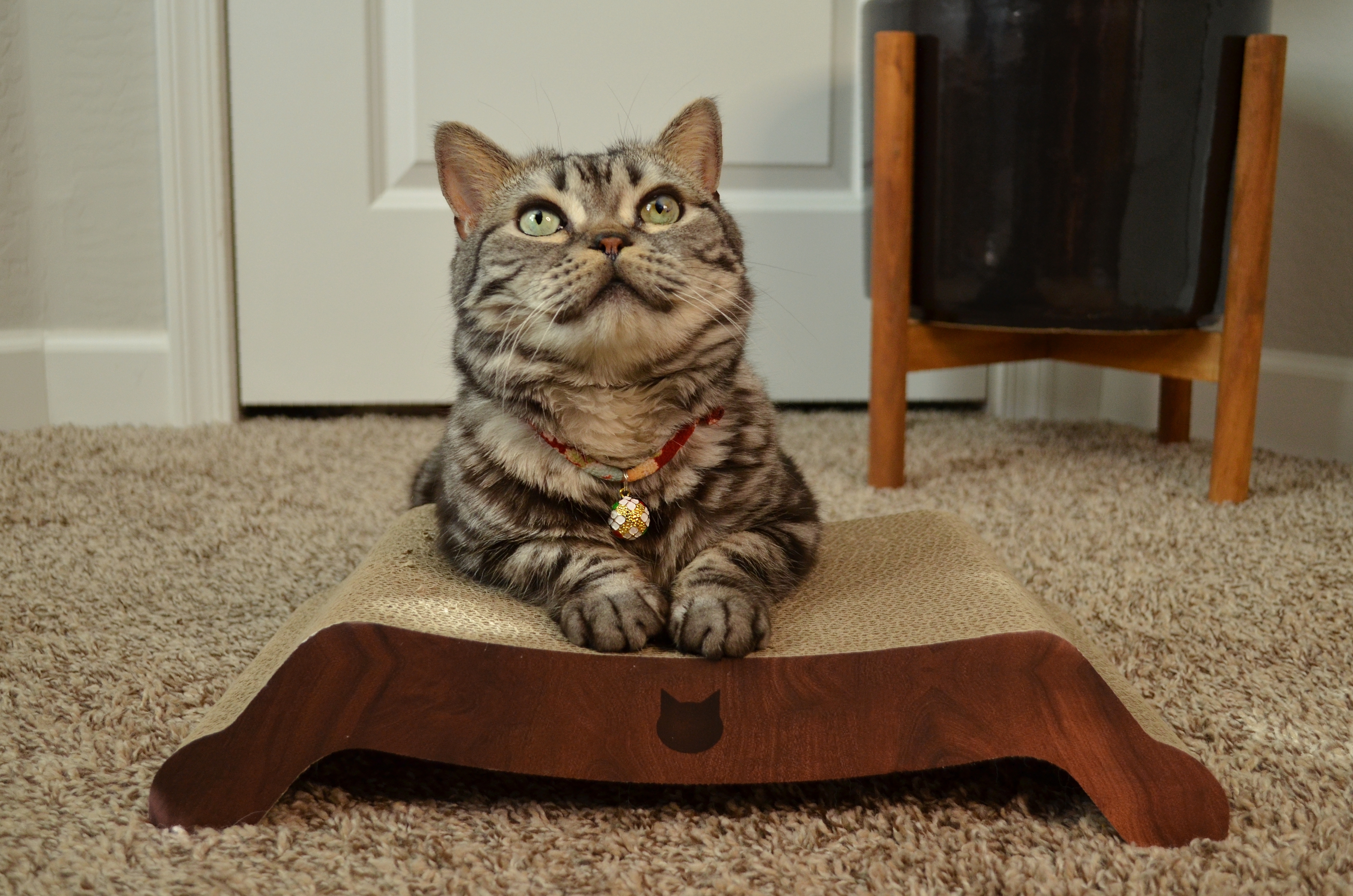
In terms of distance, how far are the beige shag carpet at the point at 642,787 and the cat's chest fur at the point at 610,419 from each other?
0.28 m

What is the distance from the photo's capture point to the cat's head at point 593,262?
0.89 metres

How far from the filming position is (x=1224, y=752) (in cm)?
90

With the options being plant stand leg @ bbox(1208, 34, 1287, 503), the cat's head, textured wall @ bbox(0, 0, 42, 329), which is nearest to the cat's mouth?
the cat's head

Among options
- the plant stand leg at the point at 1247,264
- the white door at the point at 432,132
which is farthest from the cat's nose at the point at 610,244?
the white door at the point at 432,132

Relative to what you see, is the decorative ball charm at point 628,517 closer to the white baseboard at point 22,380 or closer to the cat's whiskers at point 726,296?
the cat's whiskers at point 726,296

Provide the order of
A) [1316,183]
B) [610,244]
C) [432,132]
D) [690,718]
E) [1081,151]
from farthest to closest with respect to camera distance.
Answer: [432,132] < [1316,183] < [1081,151] < [610,244] < [690,718]

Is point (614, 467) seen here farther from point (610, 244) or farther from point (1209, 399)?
point (1209, 399)

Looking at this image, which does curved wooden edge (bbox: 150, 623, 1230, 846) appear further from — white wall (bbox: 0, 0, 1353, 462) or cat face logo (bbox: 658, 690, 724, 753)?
white wall (bbox: 0, 0, 1353, 462)

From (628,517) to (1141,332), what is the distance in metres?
1.10

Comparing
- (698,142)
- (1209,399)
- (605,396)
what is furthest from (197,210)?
(1209,399)

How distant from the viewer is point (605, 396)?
3.06ft

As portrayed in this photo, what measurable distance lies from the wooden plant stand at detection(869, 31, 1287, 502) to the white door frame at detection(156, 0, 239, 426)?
1260 millimetres

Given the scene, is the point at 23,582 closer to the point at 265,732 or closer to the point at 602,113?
the point at 265,732

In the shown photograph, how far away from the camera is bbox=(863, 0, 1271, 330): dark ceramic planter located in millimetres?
1576
